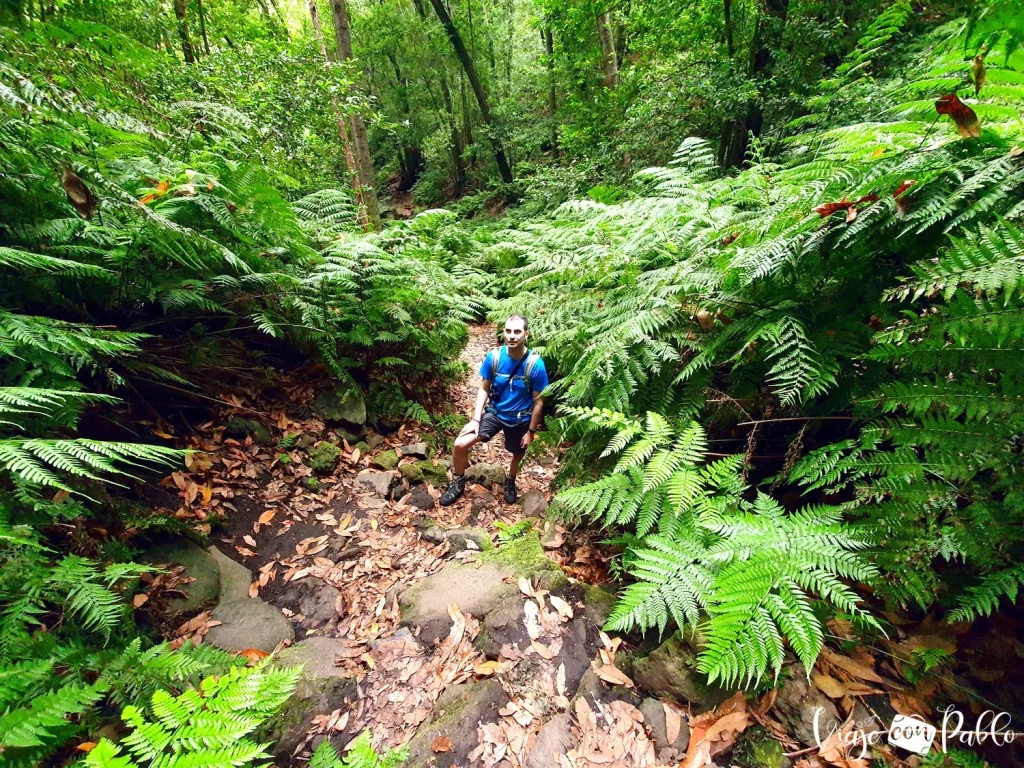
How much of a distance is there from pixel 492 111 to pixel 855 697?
19880mm

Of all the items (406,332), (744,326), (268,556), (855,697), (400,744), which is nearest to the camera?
(855,697)

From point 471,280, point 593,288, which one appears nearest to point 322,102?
point 471,280

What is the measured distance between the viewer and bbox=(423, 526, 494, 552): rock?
350 centimetres

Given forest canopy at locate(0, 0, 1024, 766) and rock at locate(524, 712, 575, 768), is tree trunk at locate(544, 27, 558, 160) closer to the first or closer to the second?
forest canopy at locate(0, 0, 1024, 766)

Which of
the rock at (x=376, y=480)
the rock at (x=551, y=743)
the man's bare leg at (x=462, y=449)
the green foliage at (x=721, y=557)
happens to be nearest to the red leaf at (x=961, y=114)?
the green foliage at (x=721, y=557)

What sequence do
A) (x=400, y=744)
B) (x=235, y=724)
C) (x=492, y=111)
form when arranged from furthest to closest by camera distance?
(x=492, y=111) < (x=400, y=744) < (x=235, y=724)

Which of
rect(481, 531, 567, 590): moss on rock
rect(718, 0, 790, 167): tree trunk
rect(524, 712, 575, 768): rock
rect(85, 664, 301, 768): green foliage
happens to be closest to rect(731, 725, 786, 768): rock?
rect(524, 712, 575, 768): rock

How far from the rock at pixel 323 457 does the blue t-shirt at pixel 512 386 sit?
178 centimetres

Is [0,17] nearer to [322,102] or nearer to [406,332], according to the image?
[406,332]

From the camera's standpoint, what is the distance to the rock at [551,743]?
5.97 feet

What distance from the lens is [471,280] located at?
24.2 ft

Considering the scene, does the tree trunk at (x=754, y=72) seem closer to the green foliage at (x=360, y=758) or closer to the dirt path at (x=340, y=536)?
the dirt path at (x=340, y=536)

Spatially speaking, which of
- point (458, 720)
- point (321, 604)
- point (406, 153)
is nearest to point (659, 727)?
point (458, 720)

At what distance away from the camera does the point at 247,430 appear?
13.0 feet
